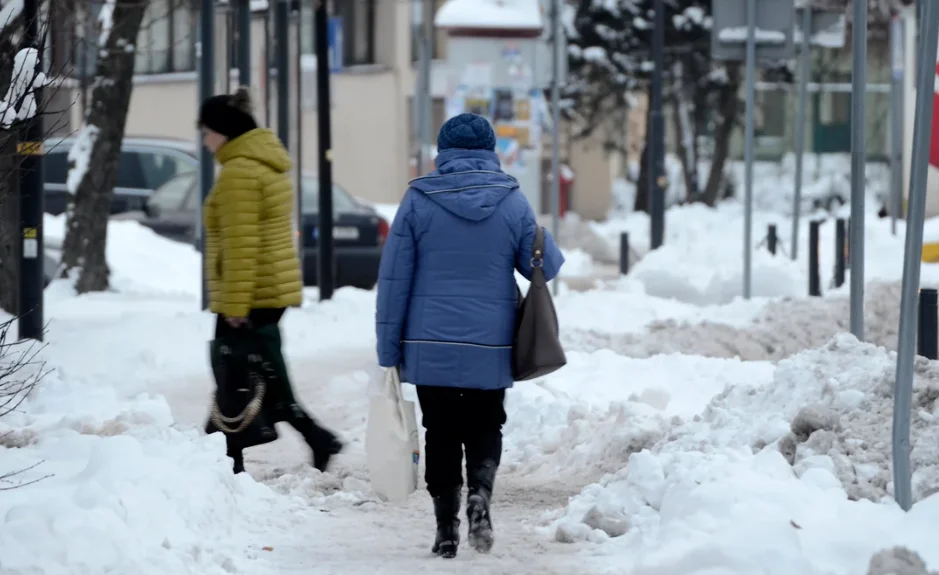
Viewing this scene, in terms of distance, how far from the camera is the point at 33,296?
11.9m

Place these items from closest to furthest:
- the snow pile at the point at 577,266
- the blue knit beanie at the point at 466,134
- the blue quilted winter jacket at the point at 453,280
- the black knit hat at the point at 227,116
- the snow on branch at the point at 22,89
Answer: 1. the snow on branch at the point at 22,89
2. the blue quilted winter jacket at the point at 453,280
3. the blue knit beanie at the point at 466,134
4. the black knit hat at the point at 227,116
5. the snow pile at the point at 577,266

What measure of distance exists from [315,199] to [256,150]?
13452 millimetres

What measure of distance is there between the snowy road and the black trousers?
0.87ft

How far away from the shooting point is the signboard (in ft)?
55.5

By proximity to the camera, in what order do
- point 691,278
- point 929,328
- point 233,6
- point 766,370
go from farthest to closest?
point 691,278, point 233,6, point 766,370, point 929,328

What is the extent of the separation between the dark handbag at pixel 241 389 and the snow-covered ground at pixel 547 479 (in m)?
0.18

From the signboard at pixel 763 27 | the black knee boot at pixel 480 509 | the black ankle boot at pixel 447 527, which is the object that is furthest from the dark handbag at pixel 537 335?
the signboard at pixel 763 27

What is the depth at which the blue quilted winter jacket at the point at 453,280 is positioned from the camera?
6.27m

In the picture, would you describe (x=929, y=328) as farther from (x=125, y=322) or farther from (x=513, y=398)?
(x=125, y=322)

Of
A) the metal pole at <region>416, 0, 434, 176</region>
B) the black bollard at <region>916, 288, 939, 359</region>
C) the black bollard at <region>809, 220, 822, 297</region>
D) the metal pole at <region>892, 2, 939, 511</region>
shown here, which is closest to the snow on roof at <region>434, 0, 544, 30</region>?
the black bollard at <region>809, 220, 822, 297</region>

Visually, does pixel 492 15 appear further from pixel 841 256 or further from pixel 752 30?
pixel 841 256

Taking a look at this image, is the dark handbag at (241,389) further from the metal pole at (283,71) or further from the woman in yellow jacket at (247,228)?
the metal pole at (283,71)

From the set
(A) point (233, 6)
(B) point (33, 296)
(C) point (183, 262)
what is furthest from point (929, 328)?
(C) point (183, 262)

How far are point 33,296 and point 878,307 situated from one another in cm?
763
